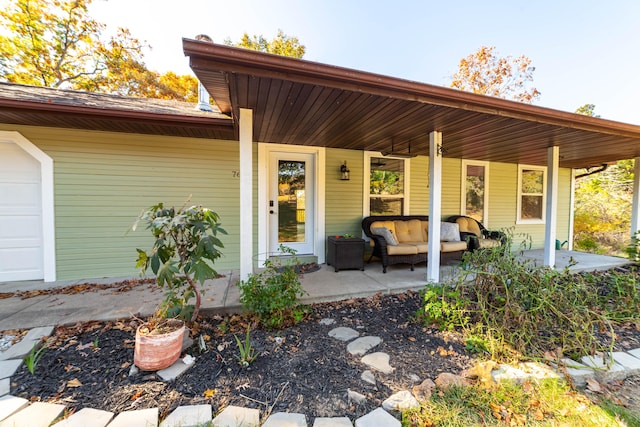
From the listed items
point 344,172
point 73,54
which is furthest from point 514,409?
point 73,54

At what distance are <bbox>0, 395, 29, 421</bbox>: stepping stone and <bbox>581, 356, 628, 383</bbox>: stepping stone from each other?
12.7 ft

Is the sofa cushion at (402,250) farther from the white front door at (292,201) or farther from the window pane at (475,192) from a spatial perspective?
the window pane at (475,192)

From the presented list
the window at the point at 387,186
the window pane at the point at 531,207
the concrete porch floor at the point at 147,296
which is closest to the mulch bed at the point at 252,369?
the concrete porch floor at the point at 147,296

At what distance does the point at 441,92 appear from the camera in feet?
8.19

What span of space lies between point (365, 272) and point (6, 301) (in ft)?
15.1

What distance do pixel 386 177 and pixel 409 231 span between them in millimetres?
1239

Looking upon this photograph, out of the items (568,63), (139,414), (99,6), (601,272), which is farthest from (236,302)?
(568,63)

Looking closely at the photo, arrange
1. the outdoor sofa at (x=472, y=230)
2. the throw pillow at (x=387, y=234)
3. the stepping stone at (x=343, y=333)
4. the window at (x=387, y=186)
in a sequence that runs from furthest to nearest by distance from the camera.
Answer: the window at (x=387, y=186) → the outdoor sofa at (x=472, y=230) → the throw pillow at (x=387, y=234) → the stepping stone at (x=343, y=333)

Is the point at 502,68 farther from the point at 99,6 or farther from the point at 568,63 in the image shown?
the point at 99,6

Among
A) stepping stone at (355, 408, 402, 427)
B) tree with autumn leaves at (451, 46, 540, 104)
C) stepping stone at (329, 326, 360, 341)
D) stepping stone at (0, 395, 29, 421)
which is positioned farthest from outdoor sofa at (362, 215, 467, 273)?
tree with autumn leaves at (451, 46, 540, 104)

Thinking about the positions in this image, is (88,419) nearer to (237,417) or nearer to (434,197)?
(237,417)

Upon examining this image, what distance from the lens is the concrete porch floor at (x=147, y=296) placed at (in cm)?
254

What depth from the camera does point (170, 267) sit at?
1927 millimetres

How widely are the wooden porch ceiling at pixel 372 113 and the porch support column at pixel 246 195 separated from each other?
0.21 meters
